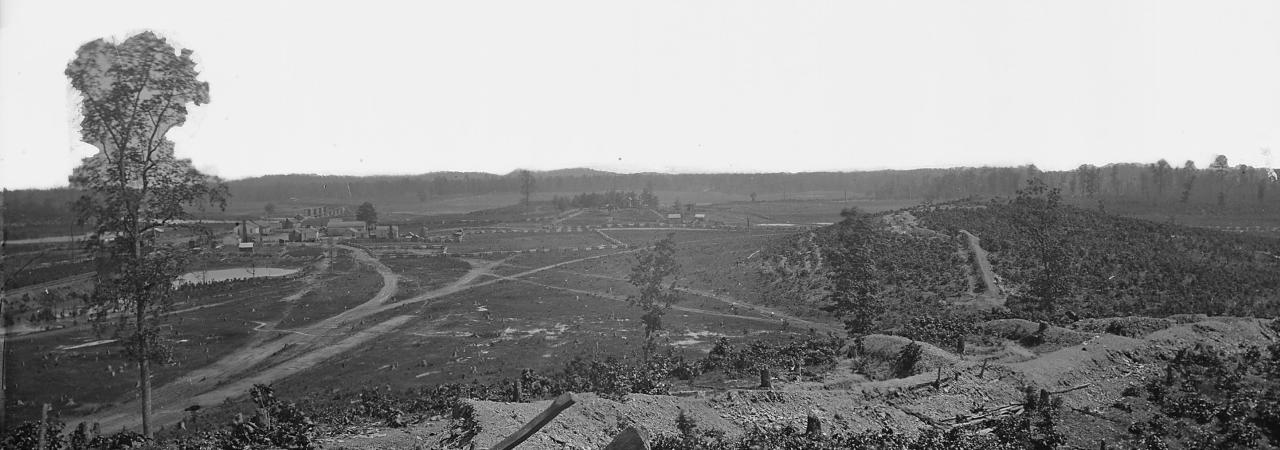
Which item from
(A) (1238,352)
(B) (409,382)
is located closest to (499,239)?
(B) (409,382)

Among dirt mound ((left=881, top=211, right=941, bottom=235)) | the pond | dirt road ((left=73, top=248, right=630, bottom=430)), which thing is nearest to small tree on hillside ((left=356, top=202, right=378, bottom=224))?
the pond

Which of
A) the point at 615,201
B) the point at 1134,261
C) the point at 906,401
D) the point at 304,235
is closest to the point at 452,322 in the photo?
the point at 906,401

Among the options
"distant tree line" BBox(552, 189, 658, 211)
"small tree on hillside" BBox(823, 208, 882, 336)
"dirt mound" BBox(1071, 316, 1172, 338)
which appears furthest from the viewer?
"distant tree line" BBox(552, 189, 658, 211)

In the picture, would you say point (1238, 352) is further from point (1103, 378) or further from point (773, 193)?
point (773, 193)

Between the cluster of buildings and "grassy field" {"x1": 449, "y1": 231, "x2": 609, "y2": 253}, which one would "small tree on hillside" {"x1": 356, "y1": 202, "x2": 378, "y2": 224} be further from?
"grassy field" {"x1": 449, "y1": 231, "x2": 609, "y2": 253}

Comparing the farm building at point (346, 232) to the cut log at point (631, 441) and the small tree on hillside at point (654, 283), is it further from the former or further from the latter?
the cut log at point (631, 441)
